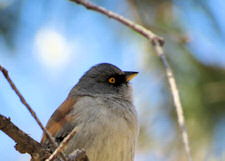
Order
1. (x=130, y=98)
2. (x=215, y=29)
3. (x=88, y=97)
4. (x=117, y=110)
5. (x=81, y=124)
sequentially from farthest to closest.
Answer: (x=215, y=29)
(x=130, y=98)
(x=88, y=97)
(x=117, y=110)
(x=81, y=124)

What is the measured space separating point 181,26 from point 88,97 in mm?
2094

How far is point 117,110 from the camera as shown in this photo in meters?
4.18

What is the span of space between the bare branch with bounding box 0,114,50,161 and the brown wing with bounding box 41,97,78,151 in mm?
923

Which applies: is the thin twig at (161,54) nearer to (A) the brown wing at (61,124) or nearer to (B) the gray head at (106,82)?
(A) the brown wing at (61,124)

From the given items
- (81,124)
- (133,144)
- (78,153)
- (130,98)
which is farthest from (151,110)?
(78,153)

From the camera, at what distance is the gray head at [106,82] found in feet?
15.8

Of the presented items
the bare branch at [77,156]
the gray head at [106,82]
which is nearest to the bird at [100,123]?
the gray head at [106,82]

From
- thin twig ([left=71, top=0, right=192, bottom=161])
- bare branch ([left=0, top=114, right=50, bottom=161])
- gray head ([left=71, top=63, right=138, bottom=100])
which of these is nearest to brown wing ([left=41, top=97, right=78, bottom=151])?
gray head ([left=71, top=63, right=138, bottom=100])

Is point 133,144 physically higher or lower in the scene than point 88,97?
lower

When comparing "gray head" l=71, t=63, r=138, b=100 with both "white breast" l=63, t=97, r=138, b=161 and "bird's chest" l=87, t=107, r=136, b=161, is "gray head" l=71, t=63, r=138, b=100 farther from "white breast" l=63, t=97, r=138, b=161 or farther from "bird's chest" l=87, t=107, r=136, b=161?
"bird's chest" l=87, t=107, r=136, b=161

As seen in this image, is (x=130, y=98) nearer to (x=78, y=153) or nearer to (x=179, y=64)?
(x=179, y=64)

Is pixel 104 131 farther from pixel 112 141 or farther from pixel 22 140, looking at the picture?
pixel 22 140

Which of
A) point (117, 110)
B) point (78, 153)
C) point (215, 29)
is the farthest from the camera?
point (215, 29)

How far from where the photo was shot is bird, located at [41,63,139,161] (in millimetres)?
3691
